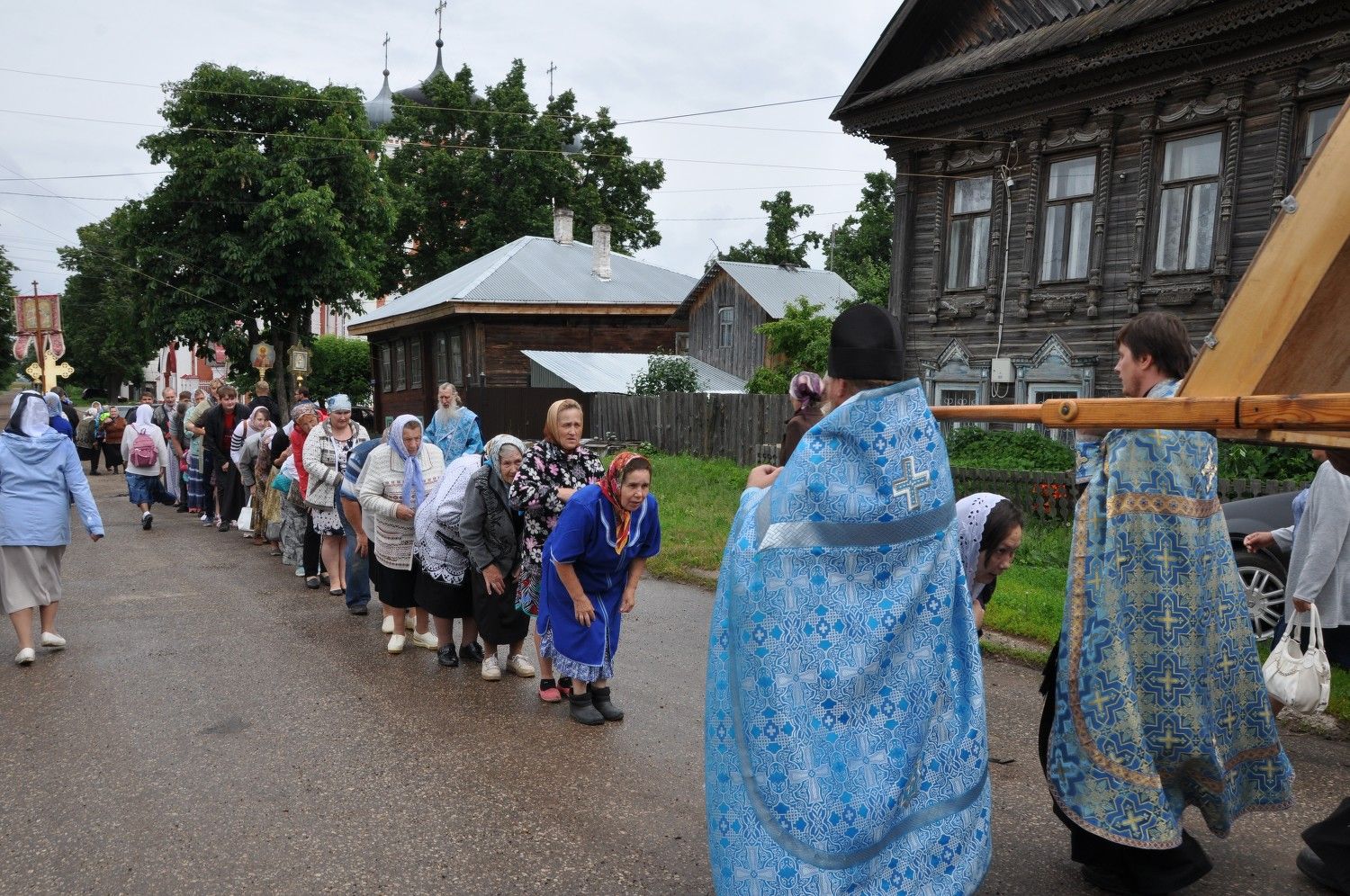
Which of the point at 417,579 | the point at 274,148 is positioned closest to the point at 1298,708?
the point at 417,579

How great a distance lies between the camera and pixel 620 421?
86.1 feet

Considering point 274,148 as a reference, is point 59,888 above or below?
below

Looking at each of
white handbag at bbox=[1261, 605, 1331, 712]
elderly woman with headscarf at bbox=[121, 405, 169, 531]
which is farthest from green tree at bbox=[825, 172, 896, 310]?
white handbag at bbox=[1261, 605, 1331, 712]

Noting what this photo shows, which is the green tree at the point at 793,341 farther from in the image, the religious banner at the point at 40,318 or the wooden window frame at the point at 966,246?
the religious banner at the point at 40,318

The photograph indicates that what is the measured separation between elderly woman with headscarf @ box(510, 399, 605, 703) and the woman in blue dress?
0.23m

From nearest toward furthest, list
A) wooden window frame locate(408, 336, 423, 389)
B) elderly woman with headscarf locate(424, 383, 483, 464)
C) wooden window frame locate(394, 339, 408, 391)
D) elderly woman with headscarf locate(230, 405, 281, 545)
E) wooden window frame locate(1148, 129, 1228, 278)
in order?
elderly woman with headscarf locate(424, 383, 483, 464) → elderly woman with headscarf locate(230, 405, 281, 545) → wooden window frame locate(1148, 129, 1228, 278) → wooden window frame locate(408, 336, 423, 389) → wooden window frame locate(394, 339, 408, 391)

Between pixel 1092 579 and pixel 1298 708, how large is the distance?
150cm

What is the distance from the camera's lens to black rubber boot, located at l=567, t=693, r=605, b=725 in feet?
19.9

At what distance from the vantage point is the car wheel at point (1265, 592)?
7.45m

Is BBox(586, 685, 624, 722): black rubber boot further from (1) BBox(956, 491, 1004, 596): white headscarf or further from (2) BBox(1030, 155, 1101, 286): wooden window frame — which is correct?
(2) BBox(1030, 155, 1101, 286): wooden window frame

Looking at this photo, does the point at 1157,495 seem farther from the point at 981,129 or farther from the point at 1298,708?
the point at 981,129

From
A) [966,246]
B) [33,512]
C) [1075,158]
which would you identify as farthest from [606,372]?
[33,512]

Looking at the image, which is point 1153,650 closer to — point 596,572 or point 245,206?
point 596,572

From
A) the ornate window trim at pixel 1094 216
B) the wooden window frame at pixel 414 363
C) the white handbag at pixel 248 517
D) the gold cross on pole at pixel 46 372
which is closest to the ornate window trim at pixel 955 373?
the ornate window trim at pixel 1094 216
